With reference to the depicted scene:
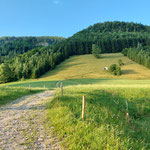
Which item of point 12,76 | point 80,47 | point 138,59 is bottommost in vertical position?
point 12,76

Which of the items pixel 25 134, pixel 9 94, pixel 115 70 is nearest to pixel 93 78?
pixel 115 70

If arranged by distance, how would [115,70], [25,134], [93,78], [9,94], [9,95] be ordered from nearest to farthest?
[25,134] → [9,95] → [9,94] → [93,78] → [115,70]

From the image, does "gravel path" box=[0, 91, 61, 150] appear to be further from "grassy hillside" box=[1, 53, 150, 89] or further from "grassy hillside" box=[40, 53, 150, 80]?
"grassy hillside" box=[40, 53, 150, 80]

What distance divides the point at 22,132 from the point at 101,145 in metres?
4.42

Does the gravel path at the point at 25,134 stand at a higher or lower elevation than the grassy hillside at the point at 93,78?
higher

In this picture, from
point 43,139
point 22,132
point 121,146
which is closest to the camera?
point 121,146

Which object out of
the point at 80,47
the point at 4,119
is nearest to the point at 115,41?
the point at 80,47

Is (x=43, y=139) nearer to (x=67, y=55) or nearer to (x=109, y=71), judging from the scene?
(x=109, y=71)

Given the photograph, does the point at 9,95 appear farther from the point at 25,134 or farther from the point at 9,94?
the point at 25,134

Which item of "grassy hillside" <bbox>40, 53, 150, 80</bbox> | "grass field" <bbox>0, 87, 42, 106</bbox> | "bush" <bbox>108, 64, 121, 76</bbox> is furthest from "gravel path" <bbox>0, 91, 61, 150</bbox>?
"bush" <bbox>108, 64, 121, 76</bbox>

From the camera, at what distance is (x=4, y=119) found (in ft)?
28.3

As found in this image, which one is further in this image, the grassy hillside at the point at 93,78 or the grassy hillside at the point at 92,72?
the grassy hillside at the point at 92,72

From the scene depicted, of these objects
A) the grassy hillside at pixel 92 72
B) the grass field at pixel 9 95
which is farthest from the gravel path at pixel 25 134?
the grassy hillside at pixel 92 72

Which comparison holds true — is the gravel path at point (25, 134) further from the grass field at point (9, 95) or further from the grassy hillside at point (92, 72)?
the grassy hillside at point (92, 72)
